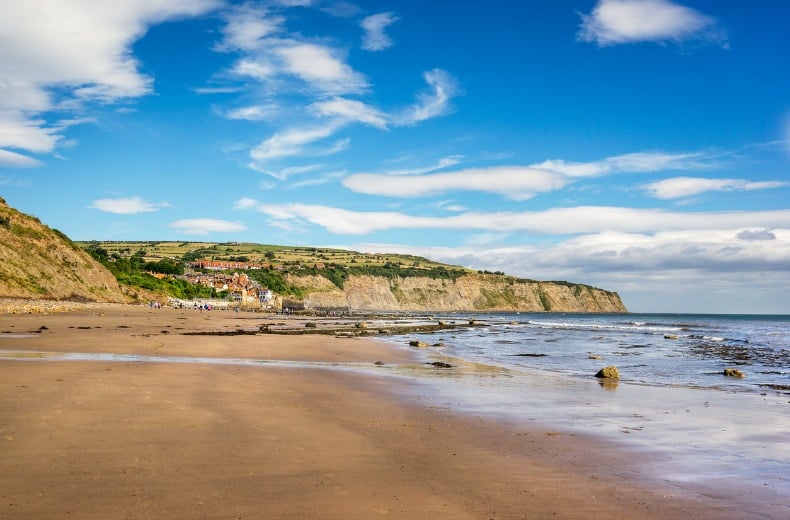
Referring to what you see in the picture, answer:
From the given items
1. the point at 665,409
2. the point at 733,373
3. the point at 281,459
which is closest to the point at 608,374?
the point at 733,373

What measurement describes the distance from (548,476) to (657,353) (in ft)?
109

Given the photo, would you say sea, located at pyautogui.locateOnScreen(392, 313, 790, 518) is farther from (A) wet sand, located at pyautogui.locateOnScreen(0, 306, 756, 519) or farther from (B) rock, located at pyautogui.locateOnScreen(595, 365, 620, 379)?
(A) wet sand, located at pyautogui.locateOnScreen(0, 306, 756, 519)

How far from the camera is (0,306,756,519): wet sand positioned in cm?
661

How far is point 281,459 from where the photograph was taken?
335 inches

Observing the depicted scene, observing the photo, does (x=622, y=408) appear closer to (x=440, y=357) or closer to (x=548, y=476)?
(x=548, y=476)

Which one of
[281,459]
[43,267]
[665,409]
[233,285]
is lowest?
[665,409]

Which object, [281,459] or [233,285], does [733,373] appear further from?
[233,285]

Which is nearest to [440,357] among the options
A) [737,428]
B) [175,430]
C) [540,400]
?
[540,400]

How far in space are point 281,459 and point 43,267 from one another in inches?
2716

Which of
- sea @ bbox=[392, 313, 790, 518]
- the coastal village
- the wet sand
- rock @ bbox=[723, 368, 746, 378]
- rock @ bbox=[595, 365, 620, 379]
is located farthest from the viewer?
the coastal village

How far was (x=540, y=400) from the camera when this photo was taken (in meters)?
16.2

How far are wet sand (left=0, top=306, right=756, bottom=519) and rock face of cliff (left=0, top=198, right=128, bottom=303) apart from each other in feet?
169

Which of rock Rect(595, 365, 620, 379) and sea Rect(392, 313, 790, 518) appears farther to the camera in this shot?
rock Rect(595, 365, 620, 379)

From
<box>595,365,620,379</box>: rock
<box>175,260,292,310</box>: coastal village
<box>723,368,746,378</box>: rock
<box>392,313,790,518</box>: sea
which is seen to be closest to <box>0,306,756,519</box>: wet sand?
<box>392,313,790,518</box>: sea
